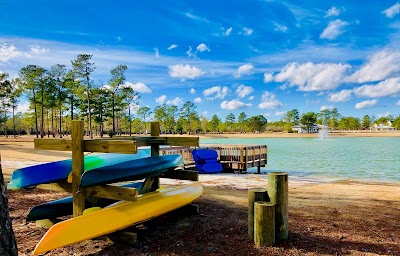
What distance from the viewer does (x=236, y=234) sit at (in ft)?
16.1

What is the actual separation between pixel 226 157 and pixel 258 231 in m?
13.7

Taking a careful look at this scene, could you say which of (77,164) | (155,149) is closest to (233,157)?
(155,149)

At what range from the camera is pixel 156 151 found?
6246 mm

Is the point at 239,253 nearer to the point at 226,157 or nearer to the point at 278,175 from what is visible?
the point at 278,175

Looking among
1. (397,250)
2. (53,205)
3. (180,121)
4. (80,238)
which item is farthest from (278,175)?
(180,121)

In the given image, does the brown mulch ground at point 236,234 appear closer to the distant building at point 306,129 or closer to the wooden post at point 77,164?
the wooden post at point 77,164

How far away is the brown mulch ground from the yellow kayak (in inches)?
13.6

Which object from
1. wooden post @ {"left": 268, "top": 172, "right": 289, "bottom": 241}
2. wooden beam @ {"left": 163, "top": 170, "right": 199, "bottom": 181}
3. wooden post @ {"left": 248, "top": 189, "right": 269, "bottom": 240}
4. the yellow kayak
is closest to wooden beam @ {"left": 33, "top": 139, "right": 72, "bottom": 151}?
the yellow kayak

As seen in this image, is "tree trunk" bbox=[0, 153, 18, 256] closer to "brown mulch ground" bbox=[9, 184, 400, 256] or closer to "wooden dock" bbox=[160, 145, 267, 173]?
→ "brown mulch ground" bbox=[9, 184, 400, 256]

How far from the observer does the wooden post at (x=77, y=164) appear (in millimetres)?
4562

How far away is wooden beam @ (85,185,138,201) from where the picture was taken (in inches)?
172

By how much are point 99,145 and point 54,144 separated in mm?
896

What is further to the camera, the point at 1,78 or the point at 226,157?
the point at 1,78

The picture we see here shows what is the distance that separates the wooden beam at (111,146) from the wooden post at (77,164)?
0.11 metres
